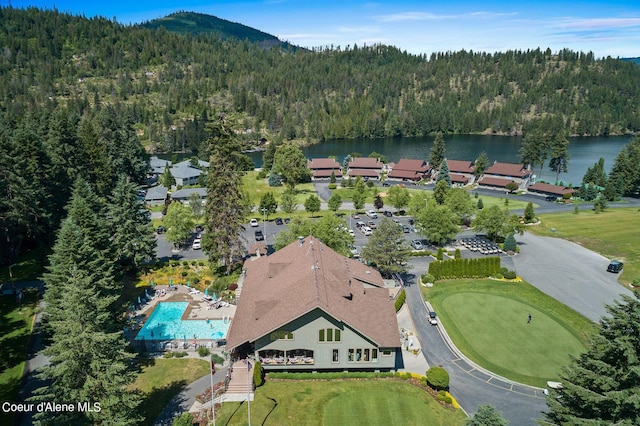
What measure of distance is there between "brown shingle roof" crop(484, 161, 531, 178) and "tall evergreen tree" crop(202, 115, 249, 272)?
9016 cm

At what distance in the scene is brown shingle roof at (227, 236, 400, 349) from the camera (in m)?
37.9

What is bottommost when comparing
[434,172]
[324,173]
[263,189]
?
[263,189]

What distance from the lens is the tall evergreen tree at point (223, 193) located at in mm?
55875

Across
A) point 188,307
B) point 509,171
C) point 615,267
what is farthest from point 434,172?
point 188,307

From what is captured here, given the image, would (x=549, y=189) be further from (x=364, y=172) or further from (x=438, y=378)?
(x=438, y=378)

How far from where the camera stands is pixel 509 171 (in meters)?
122

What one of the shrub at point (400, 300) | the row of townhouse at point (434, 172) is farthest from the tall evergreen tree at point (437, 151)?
the shrub at point (400, 300)

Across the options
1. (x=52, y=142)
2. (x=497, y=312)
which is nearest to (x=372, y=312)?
(x=497, y=312)

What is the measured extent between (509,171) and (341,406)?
345ft

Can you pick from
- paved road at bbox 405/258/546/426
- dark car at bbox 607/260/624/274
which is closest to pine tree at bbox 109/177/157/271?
paved road at bbox 405/258/546/426

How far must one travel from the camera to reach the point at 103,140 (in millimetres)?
107812

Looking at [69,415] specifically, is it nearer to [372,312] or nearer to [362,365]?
[362,365]

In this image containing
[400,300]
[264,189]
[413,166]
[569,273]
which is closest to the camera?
[400,300]

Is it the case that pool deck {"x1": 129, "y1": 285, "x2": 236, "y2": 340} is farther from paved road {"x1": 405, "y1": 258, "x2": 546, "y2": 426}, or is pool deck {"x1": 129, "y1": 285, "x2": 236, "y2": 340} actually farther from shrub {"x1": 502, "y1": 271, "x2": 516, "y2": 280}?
shrub {"x1": 502, "y1": 271, "x2": 516, "y2": 280}
